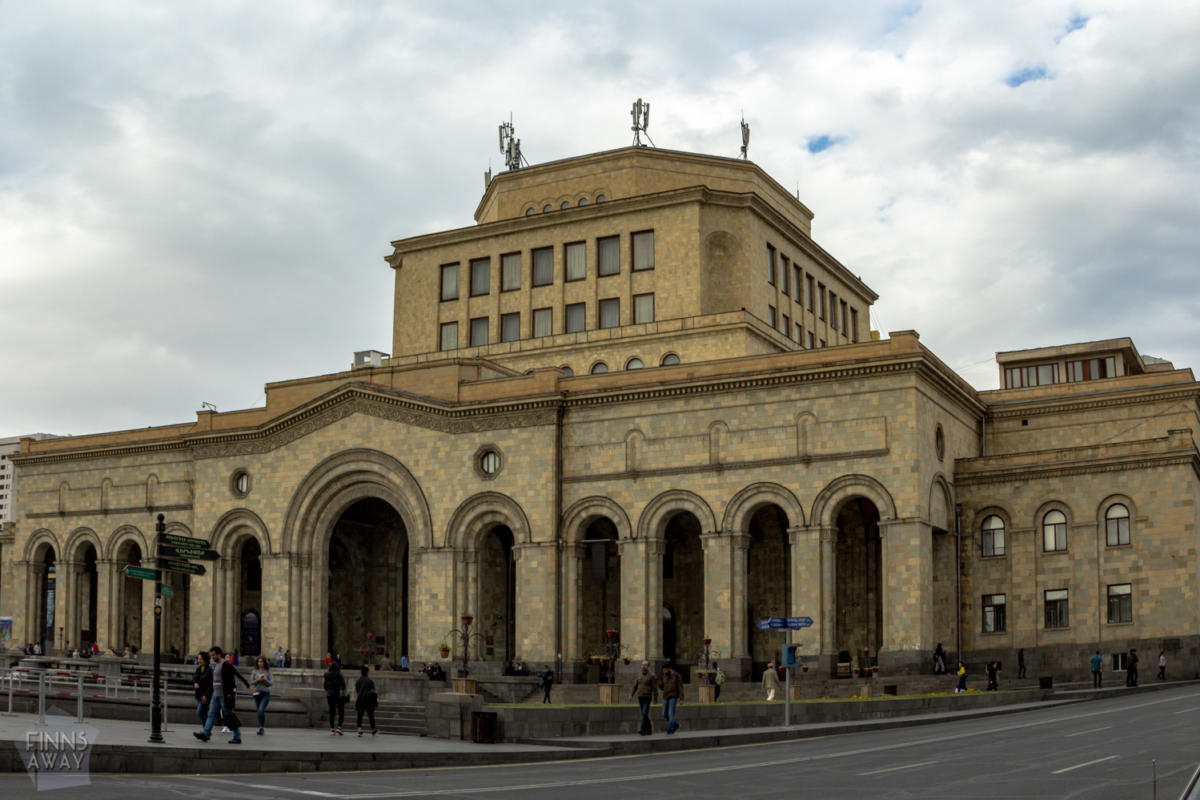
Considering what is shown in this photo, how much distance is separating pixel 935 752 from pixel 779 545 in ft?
88.2

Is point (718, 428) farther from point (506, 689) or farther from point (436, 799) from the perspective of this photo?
point (436, 799)

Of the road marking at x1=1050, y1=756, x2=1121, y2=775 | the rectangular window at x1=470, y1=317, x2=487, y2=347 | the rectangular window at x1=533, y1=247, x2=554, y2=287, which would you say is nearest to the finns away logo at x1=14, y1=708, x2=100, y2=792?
the road marking at x1=1050, y1=756, x2=1121, y2=775

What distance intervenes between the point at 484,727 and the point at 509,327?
114 ft

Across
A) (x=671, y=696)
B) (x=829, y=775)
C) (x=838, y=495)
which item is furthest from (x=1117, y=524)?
(x=829, y=775)

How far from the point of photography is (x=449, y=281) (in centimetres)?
6400

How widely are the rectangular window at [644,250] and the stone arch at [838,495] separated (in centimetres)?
1657

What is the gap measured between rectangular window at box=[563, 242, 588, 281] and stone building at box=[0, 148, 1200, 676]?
0.10m

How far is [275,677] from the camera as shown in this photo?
4741cm

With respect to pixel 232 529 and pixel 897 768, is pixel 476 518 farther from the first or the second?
pixel 897 768

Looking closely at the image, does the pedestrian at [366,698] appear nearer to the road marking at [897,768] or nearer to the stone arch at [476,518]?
the road marking at [897,768]

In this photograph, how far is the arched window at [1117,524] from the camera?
4684 cm

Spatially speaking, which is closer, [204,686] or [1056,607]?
[204,686]

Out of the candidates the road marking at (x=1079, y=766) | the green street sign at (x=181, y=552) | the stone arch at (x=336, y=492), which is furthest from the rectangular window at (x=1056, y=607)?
the green street sign at (x=181, y=552)

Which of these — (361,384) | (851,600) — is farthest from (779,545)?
(361,384)
